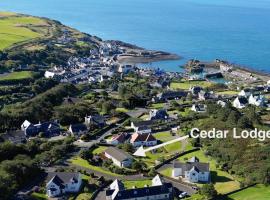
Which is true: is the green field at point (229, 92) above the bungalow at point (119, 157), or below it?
above

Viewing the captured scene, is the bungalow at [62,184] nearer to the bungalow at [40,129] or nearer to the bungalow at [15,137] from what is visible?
the bungalow at [15,137]

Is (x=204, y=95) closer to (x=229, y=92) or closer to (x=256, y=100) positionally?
(x=256, y=100)

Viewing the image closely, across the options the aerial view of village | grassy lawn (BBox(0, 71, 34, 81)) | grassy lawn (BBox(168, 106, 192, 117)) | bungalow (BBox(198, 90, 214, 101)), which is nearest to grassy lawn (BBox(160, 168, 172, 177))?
the aerial view of village

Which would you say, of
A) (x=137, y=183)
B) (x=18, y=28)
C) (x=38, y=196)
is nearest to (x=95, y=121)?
(x=137, y=183)

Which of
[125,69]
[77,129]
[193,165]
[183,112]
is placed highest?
[125,69]

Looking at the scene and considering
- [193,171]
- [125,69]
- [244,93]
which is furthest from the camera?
[125,69]

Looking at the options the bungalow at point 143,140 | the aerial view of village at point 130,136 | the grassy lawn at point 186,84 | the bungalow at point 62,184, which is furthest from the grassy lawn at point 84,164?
the grassy lawn at point 186,84

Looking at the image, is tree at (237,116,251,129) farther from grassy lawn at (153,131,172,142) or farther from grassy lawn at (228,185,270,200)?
grassy lawn at (228,185,270,200)
